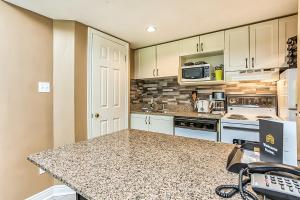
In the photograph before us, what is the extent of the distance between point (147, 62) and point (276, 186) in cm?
307

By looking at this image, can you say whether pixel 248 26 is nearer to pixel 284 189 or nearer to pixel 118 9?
pixel 118 9

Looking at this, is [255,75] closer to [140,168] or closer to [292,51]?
[292,51]

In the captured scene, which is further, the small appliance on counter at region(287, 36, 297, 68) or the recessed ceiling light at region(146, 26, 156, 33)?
the recessed ceiling light at region(146, 26, 156, 33)

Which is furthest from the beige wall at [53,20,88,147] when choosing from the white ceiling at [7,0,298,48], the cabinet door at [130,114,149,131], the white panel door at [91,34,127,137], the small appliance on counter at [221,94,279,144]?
the small appliance on counter at [221,94,279,144]

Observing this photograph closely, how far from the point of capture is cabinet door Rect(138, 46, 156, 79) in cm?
331

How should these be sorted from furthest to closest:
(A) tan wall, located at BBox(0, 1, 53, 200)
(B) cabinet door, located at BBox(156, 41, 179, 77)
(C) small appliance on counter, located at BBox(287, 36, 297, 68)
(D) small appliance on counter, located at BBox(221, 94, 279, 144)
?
1. (B) cabinet door, located at BBox(156, 41, 179, 77)
2. (D) small appliance on counter, located at BBox(221, 94, 279, 144)
3. (C) small appliance on counter, located at BBox(287, 36, 297, 68)
4. (A) tan wall, located at BBox(0, 1, 53, 200)

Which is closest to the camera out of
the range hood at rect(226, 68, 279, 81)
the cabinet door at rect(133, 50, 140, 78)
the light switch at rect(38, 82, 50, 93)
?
the light switch at rect(38, 82, 50, 93)

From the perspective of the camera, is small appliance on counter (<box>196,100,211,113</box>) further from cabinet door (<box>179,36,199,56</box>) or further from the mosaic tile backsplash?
cabinet door (<box>179,36,199,56</box>)

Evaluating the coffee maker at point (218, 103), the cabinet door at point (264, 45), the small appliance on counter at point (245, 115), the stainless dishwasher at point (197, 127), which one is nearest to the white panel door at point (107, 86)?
the stainless dishwasher at point (197, 127)

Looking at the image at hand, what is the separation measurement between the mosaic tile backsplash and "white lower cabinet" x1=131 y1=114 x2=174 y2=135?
0.47 m

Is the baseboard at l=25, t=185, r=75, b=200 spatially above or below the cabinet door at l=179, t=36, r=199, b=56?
below

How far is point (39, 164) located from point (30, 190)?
1.52m

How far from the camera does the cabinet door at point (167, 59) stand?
10.0 ft

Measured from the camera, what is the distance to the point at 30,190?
2.00 metres
